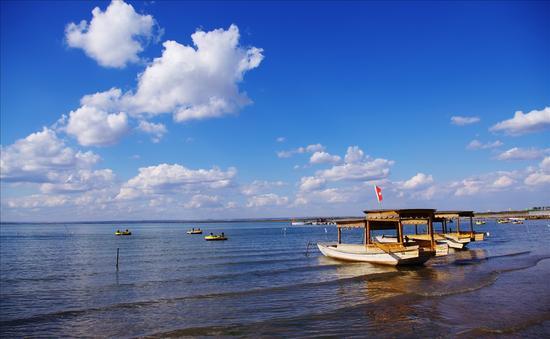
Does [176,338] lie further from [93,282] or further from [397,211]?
[397,211]

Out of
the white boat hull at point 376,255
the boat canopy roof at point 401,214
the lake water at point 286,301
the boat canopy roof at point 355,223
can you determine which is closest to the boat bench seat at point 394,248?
the white boat hull at point 376,255

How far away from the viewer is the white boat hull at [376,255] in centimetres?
→ 2944

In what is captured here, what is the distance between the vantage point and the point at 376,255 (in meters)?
31.6

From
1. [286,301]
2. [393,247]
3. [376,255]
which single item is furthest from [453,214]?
[286,301]

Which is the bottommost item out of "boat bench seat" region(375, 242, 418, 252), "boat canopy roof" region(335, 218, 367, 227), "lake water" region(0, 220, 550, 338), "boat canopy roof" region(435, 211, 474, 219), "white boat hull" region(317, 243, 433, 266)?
"lake water" region(0, 220, 550, 338)

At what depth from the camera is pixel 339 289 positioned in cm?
2273

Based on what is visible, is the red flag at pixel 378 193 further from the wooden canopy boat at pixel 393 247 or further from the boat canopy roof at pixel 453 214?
the boat canopy roof at pixel 453 214

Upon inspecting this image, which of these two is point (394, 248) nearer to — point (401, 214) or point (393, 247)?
point (393, 247)

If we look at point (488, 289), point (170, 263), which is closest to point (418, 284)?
point (488, 289)

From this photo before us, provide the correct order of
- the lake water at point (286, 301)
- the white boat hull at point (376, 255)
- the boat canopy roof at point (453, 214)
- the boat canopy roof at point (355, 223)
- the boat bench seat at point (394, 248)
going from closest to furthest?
the lake water at point (286, 301) < the white boat hull at point (376, 255) < the boat bench seat at point (394, 248) < the boat canopy roof at point (355, 223) < the boat canopy roof at point (453, 214)

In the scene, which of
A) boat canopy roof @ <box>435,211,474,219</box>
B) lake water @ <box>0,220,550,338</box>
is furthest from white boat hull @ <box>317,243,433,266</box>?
boat canopy roof @ <box>435,211,474,219</box>

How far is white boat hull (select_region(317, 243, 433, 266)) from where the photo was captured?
29438 mm

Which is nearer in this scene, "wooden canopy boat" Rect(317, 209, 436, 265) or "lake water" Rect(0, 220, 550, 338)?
"lake water" Rect(0, 220, 550, 338)

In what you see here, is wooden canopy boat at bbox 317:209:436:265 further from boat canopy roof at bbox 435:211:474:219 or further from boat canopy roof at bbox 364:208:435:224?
boat canopy roof at bbox 435:211:474:219
